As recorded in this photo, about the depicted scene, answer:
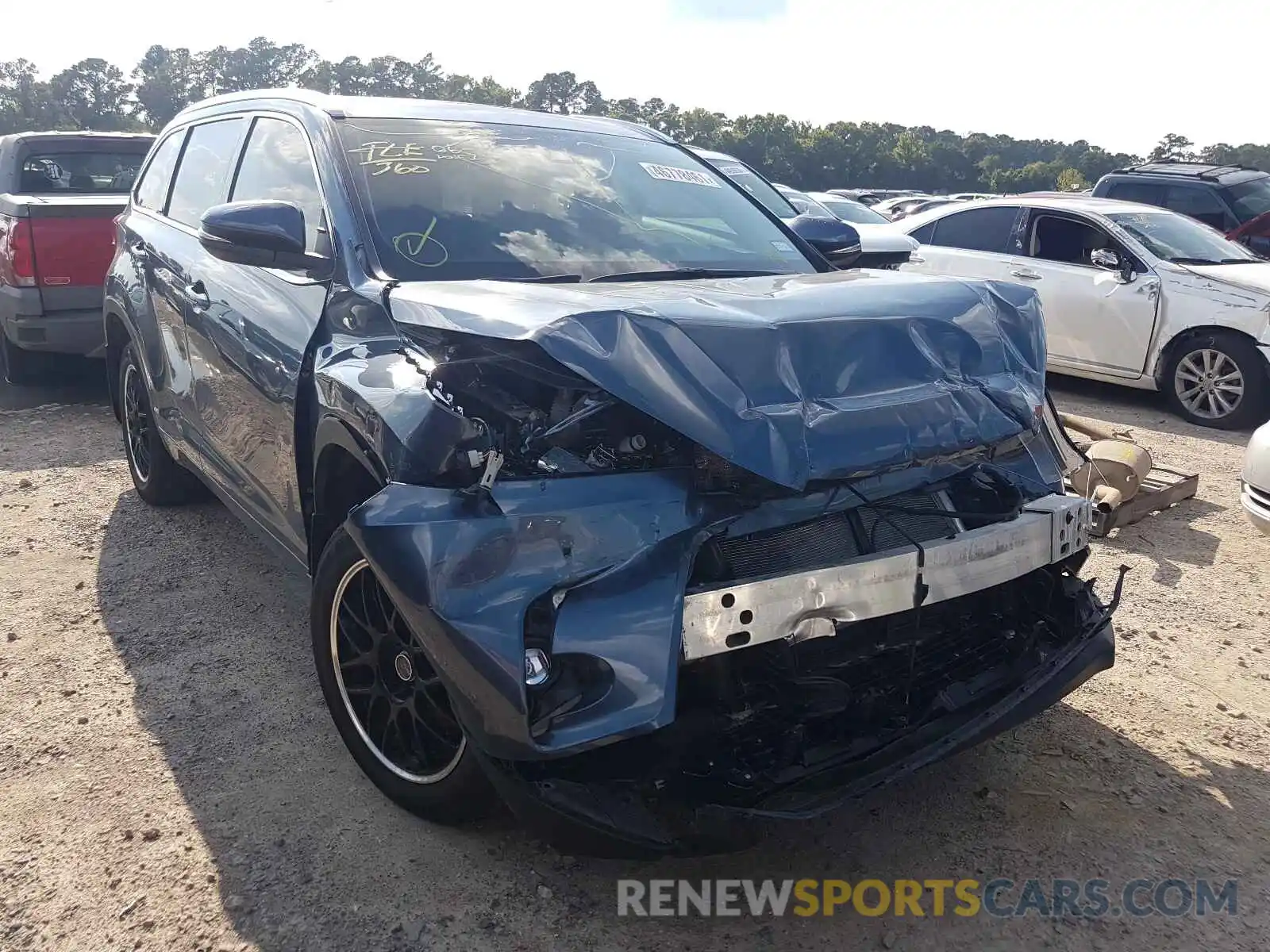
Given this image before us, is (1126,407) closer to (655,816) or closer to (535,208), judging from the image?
(535,208)

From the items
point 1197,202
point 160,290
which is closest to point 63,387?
point 160,290

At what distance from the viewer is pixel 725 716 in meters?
2.22

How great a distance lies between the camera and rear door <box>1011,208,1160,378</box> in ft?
25.3

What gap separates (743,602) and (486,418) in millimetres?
733

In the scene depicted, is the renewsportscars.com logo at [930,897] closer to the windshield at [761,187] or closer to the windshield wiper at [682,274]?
the windshield wiper at [682,274]

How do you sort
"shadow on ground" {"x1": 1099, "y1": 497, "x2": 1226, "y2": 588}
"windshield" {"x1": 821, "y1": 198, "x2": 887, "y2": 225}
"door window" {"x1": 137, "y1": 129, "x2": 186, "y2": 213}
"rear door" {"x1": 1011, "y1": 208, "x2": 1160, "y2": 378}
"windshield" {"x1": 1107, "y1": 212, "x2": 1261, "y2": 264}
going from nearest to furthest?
"shadow on ground" {"x1": 1099, "y1": 497, "x2": 1226, "y2": 588}
"door window" {"x1": 137, "y1": 129, "x2": 186, "y2": 213}
"rear door" {"x1": 1011, "y1": 208, "x2": 1160, "y2": 378}
"windshield" {"x1": 1107, "y1": 212, "x2": 1261, "y2": 264}
"windshield" {"x1": 821, "y1": 198, "x2": 887, "y2": 225}

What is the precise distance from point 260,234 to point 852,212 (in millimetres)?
10142

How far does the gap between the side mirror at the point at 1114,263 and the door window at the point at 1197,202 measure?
4.99 metres

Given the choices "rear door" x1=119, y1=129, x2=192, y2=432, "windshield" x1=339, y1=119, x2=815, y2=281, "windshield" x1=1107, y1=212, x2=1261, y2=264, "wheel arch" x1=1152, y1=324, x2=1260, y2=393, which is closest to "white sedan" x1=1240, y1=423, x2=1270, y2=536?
"windshield" x1=339, y1=119, x2=815, y2=281

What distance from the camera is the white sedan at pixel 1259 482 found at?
4199mm

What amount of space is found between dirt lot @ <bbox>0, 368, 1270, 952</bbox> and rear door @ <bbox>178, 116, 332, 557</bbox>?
0.65m

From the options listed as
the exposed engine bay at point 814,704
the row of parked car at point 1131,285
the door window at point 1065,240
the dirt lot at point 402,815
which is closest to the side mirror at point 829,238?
the exposed engine bay at point 814,704

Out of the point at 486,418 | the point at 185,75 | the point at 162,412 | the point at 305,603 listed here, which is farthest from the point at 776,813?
the point at 185,75

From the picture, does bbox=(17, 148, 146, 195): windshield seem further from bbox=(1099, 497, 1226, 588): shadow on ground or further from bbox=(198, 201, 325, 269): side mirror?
bbox=(1099, 497, 1226, 588): shadow on ground
